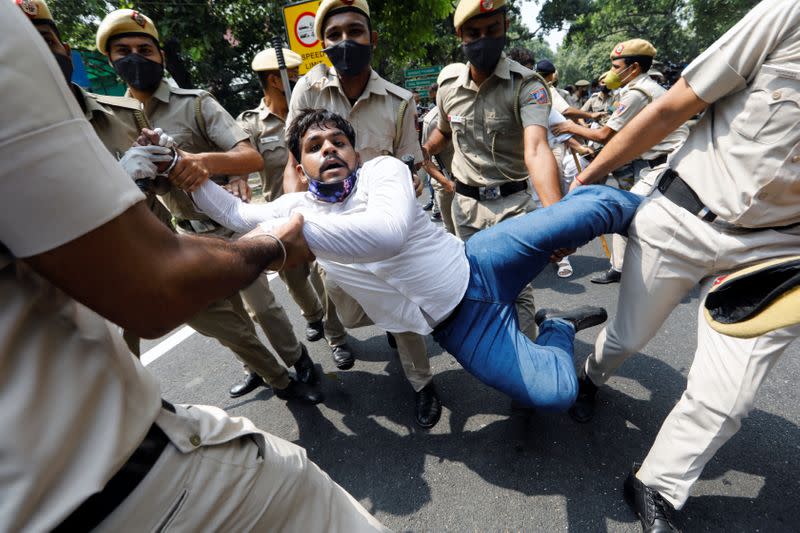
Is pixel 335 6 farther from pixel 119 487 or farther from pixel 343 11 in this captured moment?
pixel 119 487

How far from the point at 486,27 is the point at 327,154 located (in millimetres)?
1279

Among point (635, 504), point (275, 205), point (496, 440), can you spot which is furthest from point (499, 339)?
point (275, 205)

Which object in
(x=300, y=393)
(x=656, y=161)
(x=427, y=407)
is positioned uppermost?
(x=656, y=161)

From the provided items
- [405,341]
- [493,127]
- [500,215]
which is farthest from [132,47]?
[500,215]

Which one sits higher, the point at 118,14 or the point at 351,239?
the point at 118,14

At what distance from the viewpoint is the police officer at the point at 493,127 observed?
85.7 inches

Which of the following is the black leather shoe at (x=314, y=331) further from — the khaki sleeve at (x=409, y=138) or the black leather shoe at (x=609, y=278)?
the black leather shoe at (x=609, y=278)

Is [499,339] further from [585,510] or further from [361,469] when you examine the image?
[361,469]

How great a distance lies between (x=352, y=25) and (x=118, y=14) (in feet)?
4.23

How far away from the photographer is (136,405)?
0.78 m

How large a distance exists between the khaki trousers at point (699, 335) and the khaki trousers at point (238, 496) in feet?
3.71

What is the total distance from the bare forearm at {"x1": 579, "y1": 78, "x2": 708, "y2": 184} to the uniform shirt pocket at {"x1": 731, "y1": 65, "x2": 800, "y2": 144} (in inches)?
6.1

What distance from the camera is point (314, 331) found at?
3.38 m

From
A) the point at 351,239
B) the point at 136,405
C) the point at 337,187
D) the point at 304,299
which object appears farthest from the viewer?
the point at 304,299
